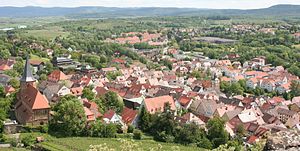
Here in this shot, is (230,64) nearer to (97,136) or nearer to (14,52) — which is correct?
(14,52)

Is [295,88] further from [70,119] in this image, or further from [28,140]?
[28,140]

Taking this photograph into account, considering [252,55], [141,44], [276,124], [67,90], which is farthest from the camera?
A: [141,44]

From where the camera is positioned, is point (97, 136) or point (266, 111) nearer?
point (97, 136)

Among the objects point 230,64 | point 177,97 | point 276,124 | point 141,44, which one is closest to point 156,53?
point 141,44

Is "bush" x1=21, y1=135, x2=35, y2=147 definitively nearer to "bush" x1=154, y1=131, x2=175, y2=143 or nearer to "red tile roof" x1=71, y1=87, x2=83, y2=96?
"bush" x1=154, y1=131, x2=175, y2=143

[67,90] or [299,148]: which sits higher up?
[299,148]

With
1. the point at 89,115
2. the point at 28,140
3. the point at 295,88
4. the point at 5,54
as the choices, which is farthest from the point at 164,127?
the point at 5,54
